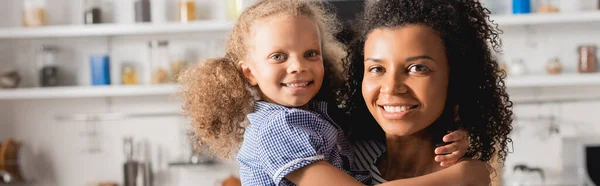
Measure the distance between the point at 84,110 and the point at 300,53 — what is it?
2.96 meters

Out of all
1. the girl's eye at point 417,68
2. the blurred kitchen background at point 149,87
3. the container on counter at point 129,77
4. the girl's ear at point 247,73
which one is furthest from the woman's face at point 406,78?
the container on counter at point 129,77

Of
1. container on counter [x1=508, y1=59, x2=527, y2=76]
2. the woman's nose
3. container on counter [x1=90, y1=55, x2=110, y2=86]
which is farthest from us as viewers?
container on counter [x1=90, y1=55, x2=110, y2=86]

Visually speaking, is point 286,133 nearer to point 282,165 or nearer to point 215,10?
point 282,165

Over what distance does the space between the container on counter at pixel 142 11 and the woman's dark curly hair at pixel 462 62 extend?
8.90 ft

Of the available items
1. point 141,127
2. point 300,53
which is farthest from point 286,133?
point 141,127

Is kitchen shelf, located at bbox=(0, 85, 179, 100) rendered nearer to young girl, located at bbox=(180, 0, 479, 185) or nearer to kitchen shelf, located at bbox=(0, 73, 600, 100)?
kitchen shelf, located at bbox=(0, 73, 600, 100)

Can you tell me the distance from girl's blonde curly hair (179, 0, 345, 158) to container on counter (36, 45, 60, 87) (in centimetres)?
267

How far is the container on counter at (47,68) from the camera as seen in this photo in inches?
151

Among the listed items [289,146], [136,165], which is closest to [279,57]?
[289,146]

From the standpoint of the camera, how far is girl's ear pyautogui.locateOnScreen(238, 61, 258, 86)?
130 cm

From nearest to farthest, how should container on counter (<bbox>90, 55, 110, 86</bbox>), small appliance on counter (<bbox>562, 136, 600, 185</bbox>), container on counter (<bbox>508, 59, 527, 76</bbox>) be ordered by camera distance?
1. small appliance on counter (<bbox>562, 136, 600, 185</bbox>)
2. container on counter (<bbox>508, 59, 527, 76</bbox>)
3. container on counter (<bbox>90, 55, 110, 86</bbox>)

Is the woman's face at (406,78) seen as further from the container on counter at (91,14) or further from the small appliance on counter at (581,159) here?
the container on counter at (91,14)

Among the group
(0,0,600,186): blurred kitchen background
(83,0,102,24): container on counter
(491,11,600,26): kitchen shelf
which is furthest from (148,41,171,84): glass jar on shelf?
(491,11,600,26): kitchen shelf

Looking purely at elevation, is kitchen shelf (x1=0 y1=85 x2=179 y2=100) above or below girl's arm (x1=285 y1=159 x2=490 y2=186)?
above
